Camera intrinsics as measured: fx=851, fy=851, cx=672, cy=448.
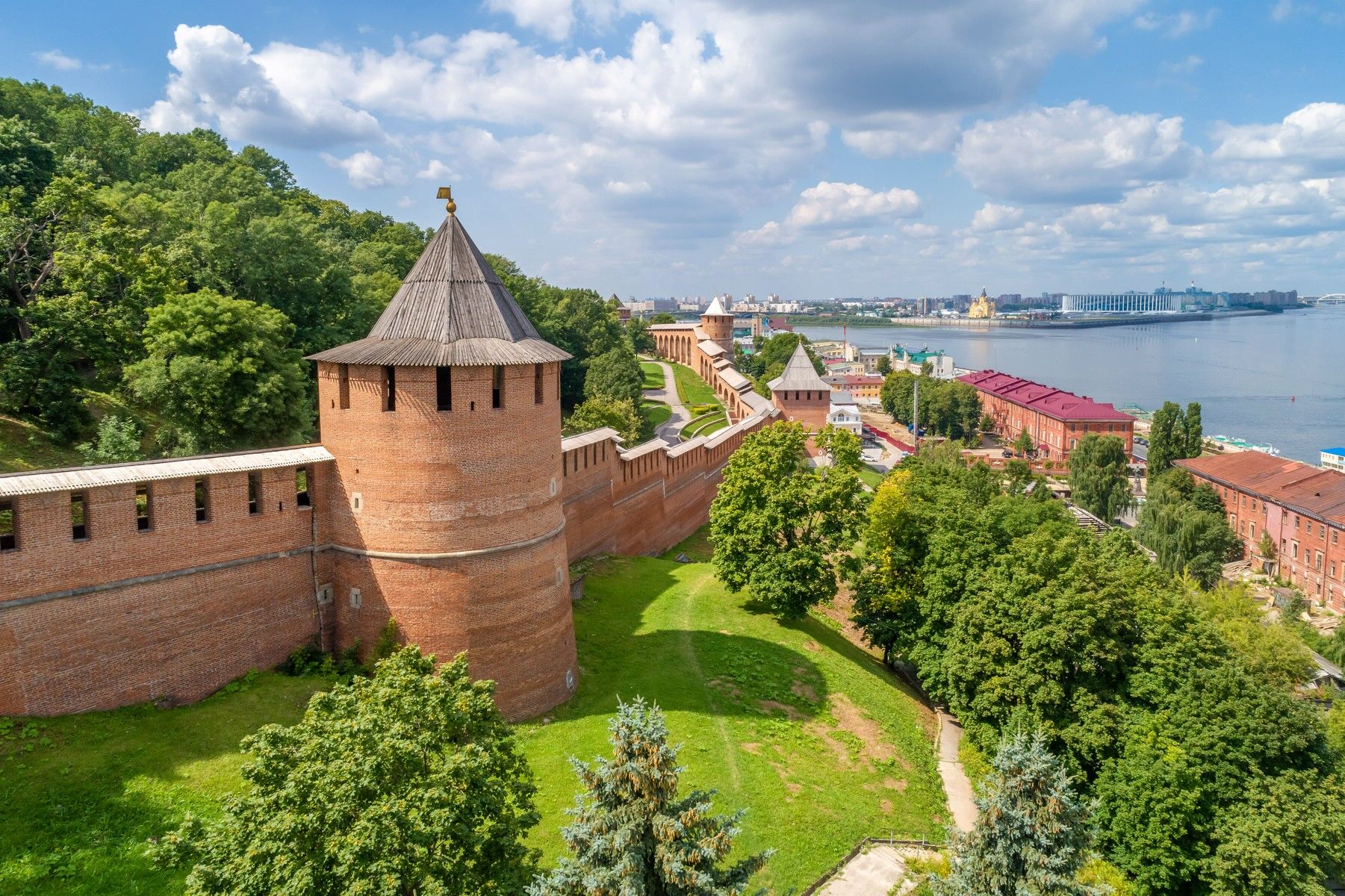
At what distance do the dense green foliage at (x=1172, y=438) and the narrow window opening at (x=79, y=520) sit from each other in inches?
2393

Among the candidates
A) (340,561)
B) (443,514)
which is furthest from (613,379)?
(443,514)

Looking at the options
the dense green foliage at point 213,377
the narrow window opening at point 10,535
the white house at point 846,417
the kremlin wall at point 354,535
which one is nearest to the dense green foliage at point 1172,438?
the white house at point 846,417

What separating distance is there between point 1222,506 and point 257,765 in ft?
190

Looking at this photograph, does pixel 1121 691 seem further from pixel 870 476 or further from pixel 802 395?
pixel 870 476

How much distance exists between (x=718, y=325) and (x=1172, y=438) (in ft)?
146

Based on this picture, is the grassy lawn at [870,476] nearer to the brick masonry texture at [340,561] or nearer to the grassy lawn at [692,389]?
the grassy lawn at [692,389]

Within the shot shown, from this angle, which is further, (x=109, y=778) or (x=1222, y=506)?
(x=1222, y=506)

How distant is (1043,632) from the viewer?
19.6 metres

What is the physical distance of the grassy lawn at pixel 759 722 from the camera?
50.2 ft

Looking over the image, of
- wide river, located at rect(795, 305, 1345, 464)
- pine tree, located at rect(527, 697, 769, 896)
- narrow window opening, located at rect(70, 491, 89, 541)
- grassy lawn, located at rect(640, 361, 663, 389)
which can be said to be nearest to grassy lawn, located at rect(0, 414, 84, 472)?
narrow window opening, located at rect(70, 491, 89, 541)

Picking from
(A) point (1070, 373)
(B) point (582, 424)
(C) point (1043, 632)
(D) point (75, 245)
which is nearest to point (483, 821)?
(C) point (1043, 632)

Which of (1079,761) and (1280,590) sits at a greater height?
(1079,761)

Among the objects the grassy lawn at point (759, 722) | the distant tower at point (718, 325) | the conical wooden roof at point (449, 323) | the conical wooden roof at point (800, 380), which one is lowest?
the grassy lawn at point (759, 722)

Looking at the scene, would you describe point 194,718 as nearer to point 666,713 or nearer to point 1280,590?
point 666,713
